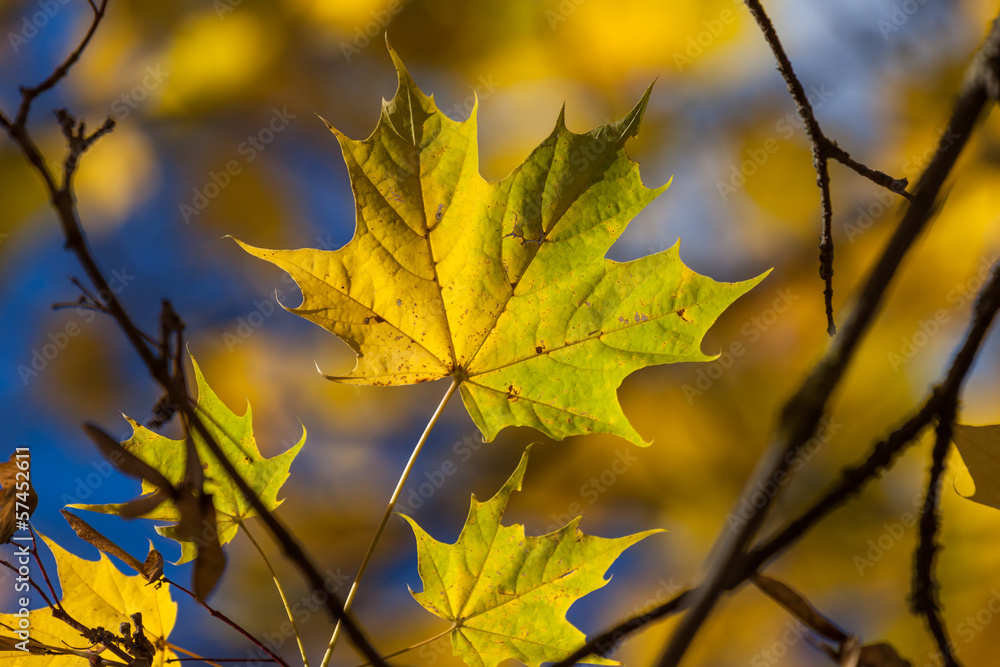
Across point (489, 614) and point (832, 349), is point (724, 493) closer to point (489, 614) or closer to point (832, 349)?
point (489, 614)

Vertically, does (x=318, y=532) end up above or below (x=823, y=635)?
above

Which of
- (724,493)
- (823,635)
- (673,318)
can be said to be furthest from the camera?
(724,493)

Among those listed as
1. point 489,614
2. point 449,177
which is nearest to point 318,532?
point 489,614

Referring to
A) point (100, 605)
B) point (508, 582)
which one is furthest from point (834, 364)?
point (100, 605)

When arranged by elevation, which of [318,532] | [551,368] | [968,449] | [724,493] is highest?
[318,532]

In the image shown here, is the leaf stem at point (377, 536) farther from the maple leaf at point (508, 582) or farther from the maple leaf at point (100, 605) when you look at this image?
the maple leaf at point (100, 605)

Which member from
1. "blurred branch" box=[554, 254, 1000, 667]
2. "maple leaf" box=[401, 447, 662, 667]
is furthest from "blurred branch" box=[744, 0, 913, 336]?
"maple leaf" box=[401, 447, 662, 667]

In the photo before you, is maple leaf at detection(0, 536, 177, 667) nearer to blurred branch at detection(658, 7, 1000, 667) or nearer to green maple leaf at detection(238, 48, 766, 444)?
green maple leaf at detection(238, 48, 766, 444)
